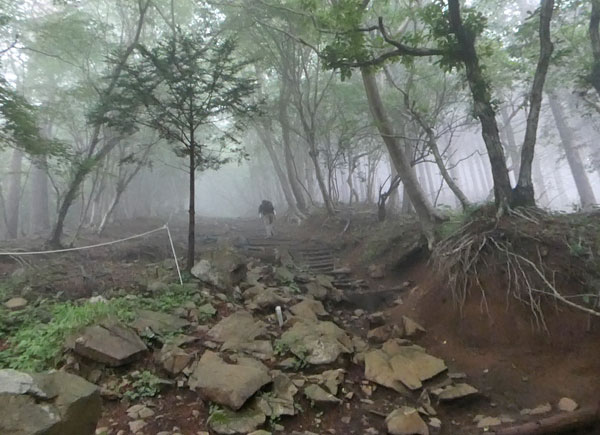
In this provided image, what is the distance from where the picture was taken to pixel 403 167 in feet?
32.1

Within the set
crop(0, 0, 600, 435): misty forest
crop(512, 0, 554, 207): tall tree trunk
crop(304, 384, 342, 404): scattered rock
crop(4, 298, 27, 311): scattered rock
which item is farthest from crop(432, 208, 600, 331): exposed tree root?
crop(4, 298, 27, 311): scattered rock

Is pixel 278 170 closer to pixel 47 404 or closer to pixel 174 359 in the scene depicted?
pixel 174 359

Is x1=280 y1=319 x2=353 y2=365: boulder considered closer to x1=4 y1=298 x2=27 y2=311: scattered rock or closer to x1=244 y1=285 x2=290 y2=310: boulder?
x1=244 y1=285 x2=290 y2=310: boulder

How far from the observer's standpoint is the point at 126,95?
27.3 ft

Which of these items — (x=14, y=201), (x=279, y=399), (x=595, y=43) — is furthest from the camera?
(x=14, y=201)

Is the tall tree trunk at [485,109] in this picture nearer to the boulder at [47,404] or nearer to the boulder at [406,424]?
the boulder at [406,424]

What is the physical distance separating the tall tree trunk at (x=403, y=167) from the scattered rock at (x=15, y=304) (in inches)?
321

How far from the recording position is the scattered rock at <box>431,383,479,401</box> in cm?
455

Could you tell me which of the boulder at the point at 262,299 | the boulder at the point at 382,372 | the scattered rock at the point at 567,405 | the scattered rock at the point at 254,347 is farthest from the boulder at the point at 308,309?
the scattered rock at the point at 567,405

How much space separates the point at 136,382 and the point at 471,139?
4552 centimetres

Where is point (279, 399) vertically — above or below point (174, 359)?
below

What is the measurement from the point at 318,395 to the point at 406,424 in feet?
3.41

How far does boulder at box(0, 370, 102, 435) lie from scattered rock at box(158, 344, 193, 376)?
1813 mm

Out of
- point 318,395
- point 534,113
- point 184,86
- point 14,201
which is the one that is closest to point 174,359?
point 318,395
